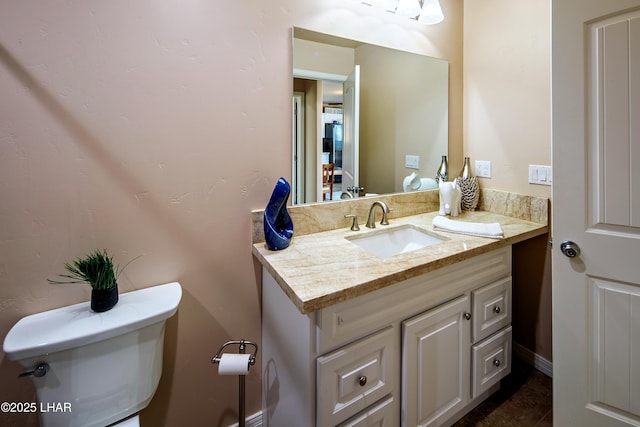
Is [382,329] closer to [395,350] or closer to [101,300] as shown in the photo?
[395,350]

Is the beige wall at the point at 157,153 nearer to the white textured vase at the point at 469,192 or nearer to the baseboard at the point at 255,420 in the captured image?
the baseboard at the point at 255,420

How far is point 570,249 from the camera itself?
1292 millimetres

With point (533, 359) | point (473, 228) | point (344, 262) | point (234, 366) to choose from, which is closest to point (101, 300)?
point (234, 366)

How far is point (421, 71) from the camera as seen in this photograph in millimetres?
1938

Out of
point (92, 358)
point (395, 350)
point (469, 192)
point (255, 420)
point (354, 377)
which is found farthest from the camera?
point (469, 192)

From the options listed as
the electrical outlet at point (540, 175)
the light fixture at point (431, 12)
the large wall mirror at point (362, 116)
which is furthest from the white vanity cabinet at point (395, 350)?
the light fixture at point (431, 12)

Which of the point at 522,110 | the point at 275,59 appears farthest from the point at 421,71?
the point at 275,59

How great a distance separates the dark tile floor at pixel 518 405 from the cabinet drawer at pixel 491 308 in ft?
1.33

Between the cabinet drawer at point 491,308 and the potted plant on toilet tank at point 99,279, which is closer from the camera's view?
the potted plant on toilet tank at point 99,279

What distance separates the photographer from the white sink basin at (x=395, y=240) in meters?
1.58

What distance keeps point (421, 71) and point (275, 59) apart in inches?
38.2

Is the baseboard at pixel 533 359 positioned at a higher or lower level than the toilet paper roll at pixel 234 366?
lower

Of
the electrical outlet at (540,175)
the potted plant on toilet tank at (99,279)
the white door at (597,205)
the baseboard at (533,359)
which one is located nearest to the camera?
the potted plant on toilet tank at (99,279)

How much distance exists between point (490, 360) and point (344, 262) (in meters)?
0.97
